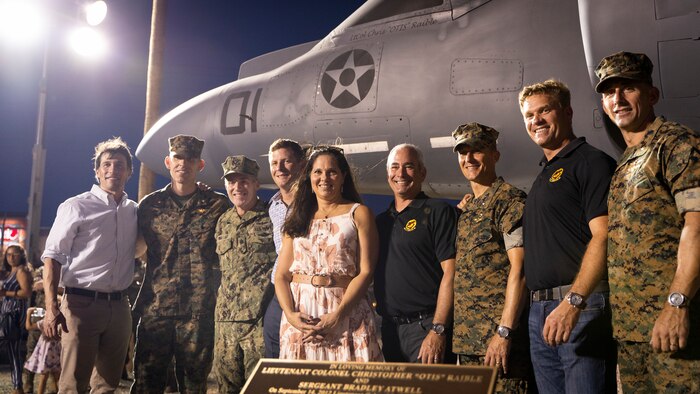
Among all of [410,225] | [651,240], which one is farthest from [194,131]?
[651,240]

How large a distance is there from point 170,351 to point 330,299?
5.69 feet

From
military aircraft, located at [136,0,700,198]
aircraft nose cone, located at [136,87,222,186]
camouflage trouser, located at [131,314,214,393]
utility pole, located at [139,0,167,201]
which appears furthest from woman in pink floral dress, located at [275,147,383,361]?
utility pole, located at [139,0,167,201]

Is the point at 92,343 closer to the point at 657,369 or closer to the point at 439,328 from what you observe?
the point at 439,328

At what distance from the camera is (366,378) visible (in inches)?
99.6

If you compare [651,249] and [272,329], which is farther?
[272,329]

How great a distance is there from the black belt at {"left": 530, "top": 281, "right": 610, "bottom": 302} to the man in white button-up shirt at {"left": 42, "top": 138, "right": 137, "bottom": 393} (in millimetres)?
3188

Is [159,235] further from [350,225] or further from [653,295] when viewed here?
[653,295]

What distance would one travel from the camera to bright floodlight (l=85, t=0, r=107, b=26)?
10.0m

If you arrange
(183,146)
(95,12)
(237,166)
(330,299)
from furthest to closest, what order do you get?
(95,12) → (183,146) → (237,166) → (330,299)

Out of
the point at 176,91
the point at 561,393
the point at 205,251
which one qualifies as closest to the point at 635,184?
the point at 561,393

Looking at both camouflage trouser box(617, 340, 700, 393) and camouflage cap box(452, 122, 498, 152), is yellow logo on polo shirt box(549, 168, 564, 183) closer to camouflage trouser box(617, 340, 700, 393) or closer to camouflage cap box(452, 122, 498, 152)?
camouflage cap box(452, 122, 498, 152)

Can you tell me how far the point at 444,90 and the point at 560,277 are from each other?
351 cm

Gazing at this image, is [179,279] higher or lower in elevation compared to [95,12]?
lower

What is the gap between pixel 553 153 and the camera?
3.45m
